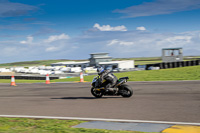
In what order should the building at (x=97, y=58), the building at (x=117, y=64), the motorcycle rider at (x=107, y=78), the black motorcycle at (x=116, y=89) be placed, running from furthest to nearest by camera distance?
the building at (x=97, y=58) → the building at (x=117, y=64) → the motorcycle rider at (x=107, y=78) → the black motorcycle at (x=116, y=89)

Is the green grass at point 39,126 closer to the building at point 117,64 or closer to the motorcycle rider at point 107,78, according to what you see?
the motorcycle rider at point 107,78

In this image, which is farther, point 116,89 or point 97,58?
point 97,58

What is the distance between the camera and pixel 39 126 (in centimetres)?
645

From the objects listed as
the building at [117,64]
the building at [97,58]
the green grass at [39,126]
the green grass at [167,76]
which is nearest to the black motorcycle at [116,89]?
the green grass at [39,126]

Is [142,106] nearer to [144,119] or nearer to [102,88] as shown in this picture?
[144,119]

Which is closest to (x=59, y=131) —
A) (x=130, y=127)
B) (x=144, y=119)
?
(x=130, y=127)

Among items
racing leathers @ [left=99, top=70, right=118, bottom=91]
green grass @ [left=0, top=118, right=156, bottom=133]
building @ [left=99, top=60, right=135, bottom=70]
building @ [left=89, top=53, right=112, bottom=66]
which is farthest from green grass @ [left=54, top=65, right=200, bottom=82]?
building @ [left=89, top=53, right=112, bottom=66]

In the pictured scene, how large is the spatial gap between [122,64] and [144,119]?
295ft

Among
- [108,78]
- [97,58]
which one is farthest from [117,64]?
[108,78]

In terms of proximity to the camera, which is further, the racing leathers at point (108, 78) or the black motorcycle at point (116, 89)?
the racing leathers at point (108, 78)

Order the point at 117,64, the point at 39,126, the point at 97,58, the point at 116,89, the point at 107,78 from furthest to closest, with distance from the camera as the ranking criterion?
the point at 97,58 < the point at 117,64 < the point at 107,78 < the point at 116,89 < the point at 39,126

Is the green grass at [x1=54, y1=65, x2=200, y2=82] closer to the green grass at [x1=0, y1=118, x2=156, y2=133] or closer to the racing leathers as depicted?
the racing leathers

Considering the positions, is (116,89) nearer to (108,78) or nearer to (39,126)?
(108,78)

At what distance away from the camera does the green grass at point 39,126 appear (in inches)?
230
